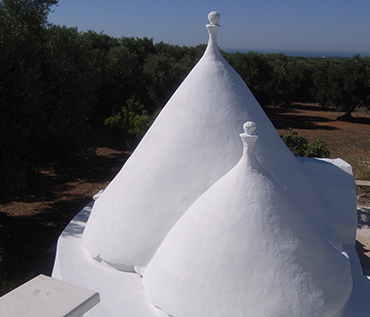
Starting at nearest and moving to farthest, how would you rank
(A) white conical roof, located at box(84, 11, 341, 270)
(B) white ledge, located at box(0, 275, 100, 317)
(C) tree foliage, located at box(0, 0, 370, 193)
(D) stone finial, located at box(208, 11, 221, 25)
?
(B) white ledge, located at box(0, 275, 100, 317) → (A) white conical roof, located at box(84, 11, 341, 270) → (D) stone finial, located at box(208, 11, 221, 25) → (C) tree foliage, located at box(0, 0, 370, 193)

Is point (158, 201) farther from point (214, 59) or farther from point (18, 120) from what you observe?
point (18, 120)

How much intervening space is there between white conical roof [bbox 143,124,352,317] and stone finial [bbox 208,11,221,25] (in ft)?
8.13

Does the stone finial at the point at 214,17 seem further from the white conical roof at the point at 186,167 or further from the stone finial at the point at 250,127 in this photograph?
the stone finial at the point at 250,127

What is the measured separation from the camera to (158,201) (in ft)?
17.0

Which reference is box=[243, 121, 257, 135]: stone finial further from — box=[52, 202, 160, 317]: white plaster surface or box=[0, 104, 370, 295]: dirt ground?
box=[0, 104, 370, 295]: dirt ground

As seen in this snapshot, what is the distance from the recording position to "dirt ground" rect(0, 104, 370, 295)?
362 inches

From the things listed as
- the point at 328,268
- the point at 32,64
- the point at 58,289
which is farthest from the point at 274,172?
the point at 32,64

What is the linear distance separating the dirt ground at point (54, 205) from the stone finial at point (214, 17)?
7.30 meters

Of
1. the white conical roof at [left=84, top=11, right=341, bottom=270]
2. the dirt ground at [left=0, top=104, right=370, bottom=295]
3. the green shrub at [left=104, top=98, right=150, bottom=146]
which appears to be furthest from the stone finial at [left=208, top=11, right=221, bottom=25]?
the green shrub at [left=104, top=98, right=150, bottom=146]

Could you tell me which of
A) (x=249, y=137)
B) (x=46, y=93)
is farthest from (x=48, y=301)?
(x=46, y=93)

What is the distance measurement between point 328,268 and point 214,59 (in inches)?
148

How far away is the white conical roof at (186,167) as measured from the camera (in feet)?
16.7

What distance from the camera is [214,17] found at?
552cm

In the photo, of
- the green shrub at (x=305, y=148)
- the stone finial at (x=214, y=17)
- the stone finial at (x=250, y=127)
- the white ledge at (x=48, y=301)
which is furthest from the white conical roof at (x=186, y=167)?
the green shrub at (x=305, y=148)
